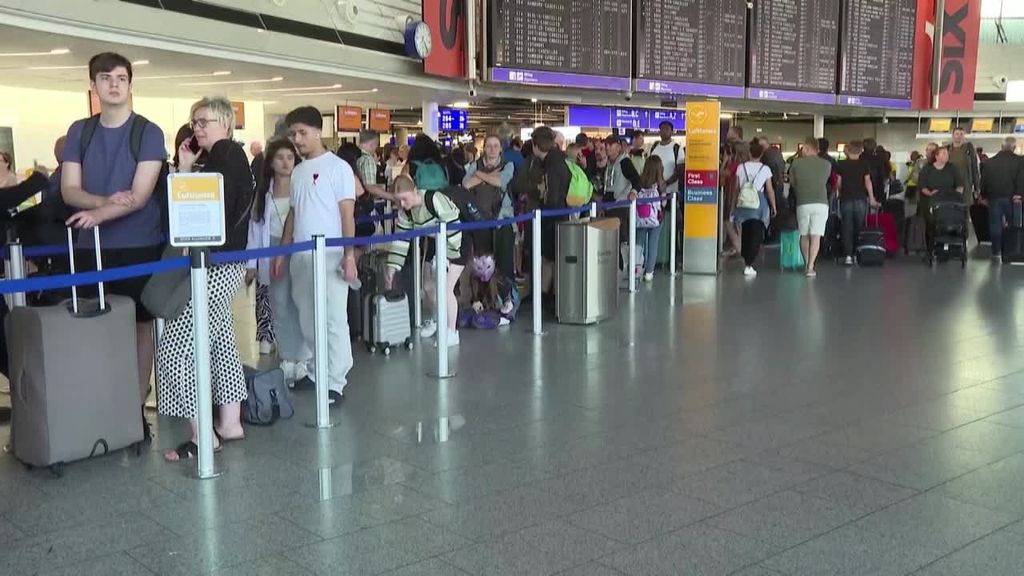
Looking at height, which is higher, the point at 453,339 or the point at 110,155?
the point at 110,155

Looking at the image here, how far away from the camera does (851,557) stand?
341 centimetres

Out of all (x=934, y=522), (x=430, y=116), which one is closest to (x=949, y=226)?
(x=430, y=116)

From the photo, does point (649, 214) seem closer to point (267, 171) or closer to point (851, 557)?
point (267, 171)

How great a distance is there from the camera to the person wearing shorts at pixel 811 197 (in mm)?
11789

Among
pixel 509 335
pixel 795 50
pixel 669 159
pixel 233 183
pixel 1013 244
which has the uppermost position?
pixel 795 50

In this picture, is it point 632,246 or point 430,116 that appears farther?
point 430,116

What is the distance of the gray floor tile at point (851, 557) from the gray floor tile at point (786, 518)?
81 mm

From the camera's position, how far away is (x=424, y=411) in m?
5.48

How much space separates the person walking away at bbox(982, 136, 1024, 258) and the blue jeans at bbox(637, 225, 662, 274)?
17.5ft

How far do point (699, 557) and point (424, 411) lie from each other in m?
2.37

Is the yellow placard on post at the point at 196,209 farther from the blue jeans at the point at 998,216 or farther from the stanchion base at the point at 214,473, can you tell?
the blue jeans at the point at 998,216

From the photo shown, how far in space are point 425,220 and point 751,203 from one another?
5.88 metres

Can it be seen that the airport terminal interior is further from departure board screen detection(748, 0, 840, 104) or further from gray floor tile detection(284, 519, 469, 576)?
departure board screen detection(748, 0, 840, 104)

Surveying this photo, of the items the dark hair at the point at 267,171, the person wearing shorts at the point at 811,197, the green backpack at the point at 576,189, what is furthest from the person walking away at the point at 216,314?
the person wearing shorts at the point at 811,197
